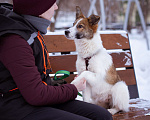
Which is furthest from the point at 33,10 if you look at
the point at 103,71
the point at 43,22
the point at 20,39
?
the point at 103,71

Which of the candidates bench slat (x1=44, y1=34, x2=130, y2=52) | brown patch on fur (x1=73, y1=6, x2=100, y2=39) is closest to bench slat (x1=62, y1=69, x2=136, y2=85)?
bench slat (x1=44, y1=34, x2=130, y2=52)

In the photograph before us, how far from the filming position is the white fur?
243cm

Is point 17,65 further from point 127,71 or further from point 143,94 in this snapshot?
point 143,94

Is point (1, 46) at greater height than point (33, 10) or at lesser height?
lesser

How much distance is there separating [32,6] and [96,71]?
1285 millimetres

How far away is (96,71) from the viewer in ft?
8.00

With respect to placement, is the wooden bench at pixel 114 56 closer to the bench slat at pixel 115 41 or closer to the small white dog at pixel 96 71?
the bench slat at pixel 115 41

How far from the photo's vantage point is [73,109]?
5.37ft

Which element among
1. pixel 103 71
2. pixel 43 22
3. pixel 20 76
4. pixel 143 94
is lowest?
pixel 143 94

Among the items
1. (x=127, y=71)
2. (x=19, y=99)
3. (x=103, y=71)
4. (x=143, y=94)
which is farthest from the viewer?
(x=143, y=94)

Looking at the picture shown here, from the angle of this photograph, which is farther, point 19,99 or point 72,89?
point 72,89

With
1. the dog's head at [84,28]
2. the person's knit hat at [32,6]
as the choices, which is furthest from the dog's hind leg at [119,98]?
the person's knit hat at [32,6]

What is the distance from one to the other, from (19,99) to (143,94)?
10.1ft

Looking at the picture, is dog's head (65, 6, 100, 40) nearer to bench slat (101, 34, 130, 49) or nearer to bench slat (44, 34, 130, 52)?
bench slat (44, 34, 130, 52)
